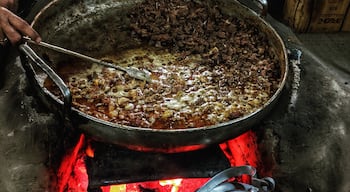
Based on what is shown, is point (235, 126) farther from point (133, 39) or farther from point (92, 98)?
point (133, 39)

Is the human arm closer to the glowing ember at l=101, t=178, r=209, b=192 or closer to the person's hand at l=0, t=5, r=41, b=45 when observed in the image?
the person's hand at l=0, t=5, r=41, b=45

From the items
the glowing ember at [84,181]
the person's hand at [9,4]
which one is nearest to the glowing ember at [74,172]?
the glowing ember at [84,181]

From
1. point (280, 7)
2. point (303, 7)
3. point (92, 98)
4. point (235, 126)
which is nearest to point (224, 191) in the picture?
point (235, 126)

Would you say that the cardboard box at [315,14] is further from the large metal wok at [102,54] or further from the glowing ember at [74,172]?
the glowing ember at [74,172]

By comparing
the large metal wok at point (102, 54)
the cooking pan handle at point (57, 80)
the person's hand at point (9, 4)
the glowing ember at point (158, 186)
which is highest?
the person's hand at point (9, 4)

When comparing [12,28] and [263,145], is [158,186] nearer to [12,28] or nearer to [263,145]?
[263,145]
